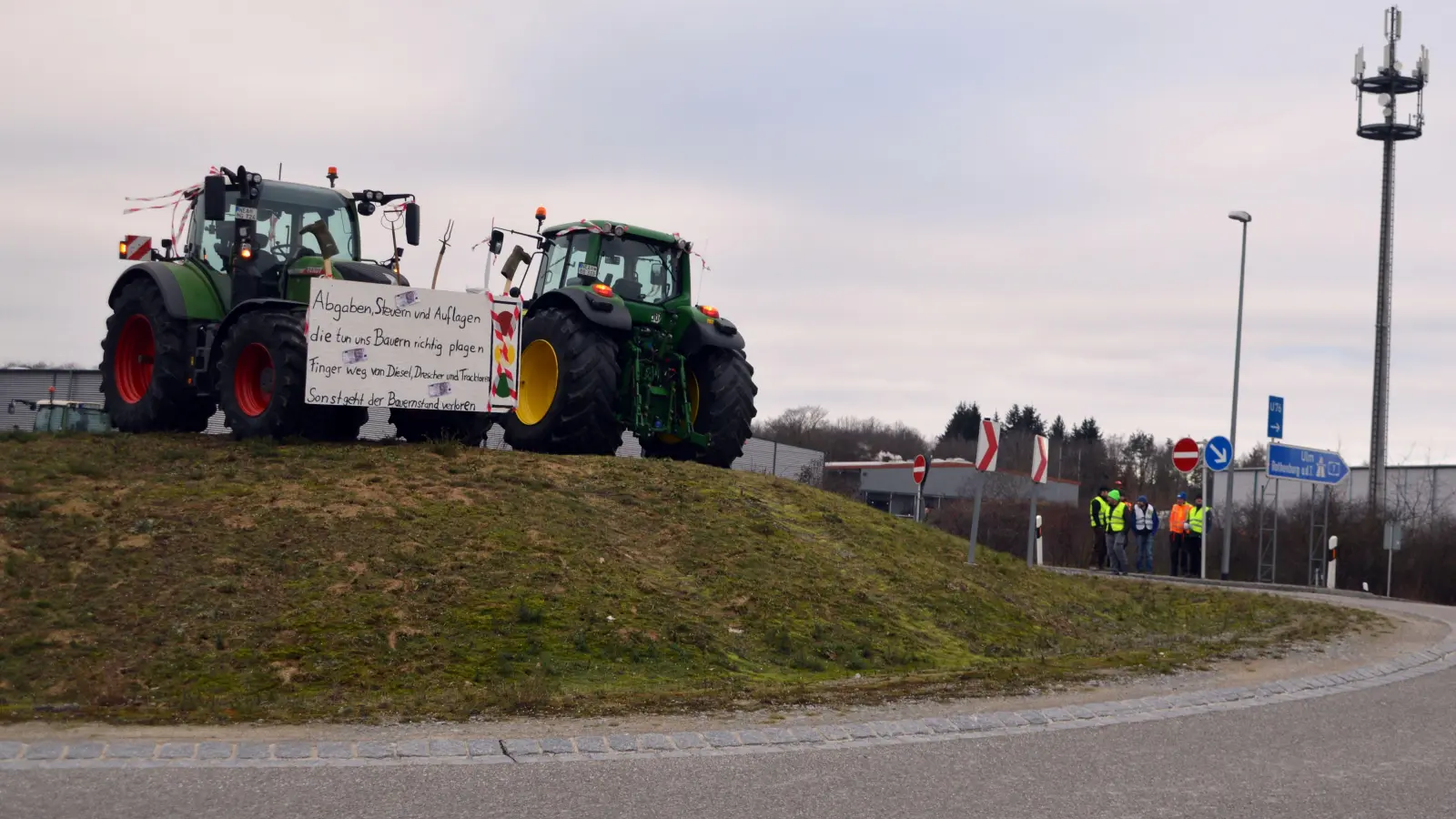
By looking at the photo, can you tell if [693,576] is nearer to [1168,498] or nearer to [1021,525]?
[1021,525]

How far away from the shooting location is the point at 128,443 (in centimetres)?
1448

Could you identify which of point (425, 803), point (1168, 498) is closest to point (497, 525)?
point (425, 803)

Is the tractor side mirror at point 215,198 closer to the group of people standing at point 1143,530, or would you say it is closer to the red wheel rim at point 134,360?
the red wheel rim at point 134,360

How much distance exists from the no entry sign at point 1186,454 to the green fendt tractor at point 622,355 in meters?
12.2

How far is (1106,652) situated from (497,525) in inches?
202

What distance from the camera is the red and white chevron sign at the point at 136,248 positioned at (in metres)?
17.7

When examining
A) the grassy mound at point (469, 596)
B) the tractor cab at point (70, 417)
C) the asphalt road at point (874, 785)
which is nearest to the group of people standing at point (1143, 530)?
the grassy mound at point (469, 596)

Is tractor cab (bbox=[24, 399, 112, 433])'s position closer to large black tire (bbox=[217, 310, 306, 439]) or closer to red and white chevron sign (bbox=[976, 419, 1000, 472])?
large black tire (bbox=[217, 310, 306, 439])

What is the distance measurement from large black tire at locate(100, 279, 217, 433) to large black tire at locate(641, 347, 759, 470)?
17.6 feet

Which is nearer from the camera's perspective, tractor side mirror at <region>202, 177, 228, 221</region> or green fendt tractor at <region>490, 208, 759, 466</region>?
tractor side mirror at <region>202, 177, 228, 221</region>

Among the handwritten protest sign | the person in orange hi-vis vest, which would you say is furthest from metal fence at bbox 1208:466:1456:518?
the handwritten protest sign

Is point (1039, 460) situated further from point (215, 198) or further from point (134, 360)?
point (134, 360)

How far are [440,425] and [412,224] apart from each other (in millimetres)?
2385

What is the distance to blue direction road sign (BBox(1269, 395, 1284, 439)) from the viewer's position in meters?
28.9
